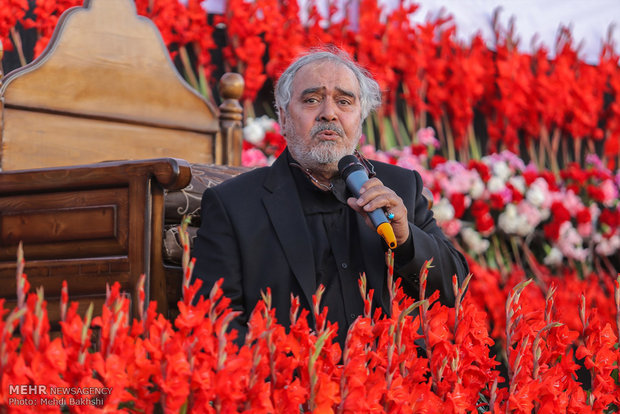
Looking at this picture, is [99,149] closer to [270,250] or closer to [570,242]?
[270,250]

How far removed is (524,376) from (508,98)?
13.8 ft

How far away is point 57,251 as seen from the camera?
205 cm

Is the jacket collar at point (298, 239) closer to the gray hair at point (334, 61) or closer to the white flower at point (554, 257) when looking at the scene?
the gray hair at point (334, 61)

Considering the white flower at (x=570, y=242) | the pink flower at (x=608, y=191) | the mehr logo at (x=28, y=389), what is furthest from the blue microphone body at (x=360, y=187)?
the pink flower at (x=608, y=191)

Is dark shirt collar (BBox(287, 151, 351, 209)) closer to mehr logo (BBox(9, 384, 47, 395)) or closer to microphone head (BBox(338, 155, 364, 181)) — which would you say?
microphone head (BBox(338, 155, 364, 181))

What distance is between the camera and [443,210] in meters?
4.11

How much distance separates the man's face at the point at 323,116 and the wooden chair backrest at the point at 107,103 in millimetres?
1165

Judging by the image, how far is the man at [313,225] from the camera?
6.07ft

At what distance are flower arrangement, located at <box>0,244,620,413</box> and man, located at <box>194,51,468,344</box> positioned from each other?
553 millimetres

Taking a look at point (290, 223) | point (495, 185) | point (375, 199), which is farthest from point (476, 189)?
point (375, 199)

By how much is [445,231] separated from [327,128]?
7.60 feet

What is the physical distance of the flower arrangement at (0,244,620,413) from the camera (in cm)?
84

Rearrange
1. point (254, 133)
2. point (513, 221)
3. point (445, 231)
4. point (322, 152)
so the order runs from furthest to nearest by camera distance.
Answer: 1. point (513, 221)
2. point (445, 231)
3. point (254, 133)
4. point (322, 152)

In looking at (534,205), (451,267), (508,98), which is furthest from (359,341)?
(508,98)
